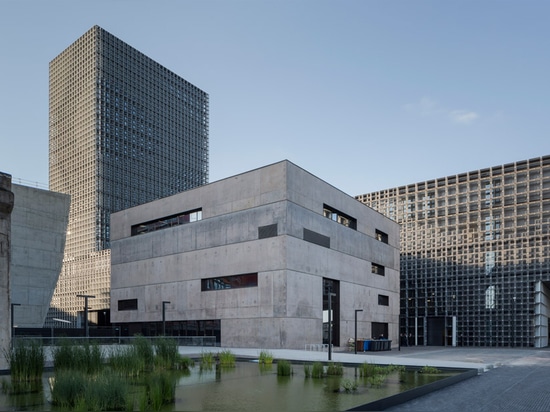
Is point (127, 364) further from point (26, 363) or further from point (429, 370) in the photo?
point (429, 370)

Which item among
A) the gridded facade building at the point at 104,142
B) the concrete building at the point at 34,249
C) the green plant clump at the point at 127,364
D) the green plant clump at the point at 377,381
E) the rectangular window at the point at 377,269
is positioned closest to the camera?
the green plant clump at the point at 377,381

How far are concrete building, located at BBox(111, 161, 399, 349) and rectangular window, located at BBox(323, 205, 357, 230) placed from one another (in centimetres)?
11

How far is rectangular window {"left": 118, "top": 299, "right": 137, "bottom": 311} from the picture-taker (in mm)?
47125

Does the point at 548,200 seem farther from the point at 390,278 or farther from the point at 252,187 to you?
the point at 252,187

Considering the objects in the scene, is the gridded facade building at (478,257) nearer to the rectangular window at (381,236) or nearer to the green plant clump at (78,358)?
the rectangular window at (381,236)

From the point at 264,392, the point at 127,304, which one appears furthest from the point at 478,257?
the point at 264,392

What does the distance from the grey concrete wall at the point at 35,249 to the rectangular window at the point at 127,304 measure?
21.2 ft

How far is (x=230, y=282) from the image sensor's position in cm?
3856

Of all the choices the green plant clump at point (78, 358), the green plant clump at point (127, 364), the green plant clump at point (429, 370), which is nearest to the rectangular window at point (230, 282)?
the green plant clump at point (429, 370)

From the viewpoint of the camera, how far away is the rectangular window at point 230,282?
36.9 meters

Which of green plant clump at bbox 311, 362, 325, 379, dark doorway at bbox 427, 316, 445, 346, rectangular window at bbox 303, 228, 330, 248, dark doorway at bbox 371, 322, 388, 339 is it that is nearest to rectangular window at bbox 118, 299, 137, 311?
rectangular window at bbox 303, 228, 330, 248

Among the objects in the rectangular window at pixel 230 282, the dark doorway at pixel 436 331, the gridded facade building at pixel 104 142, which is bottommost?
the dark doorway at pixel 436 331

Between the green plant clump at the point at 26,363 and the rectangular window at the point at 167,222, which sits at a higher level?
the rectangular window at the point at 167,222

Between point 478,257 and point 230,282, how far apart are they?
3081 centimetres
